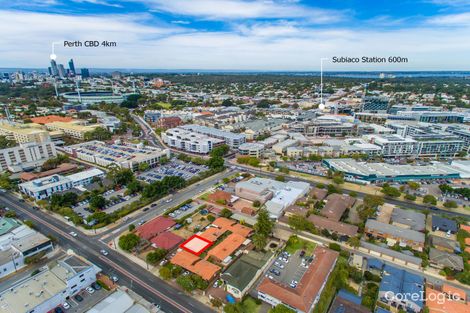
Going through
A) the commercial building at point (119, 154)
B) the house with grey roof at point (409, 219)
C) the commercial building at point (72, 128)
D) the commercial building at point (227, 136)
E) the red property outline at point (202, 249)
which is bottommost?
the red property outline at point (202, 249)

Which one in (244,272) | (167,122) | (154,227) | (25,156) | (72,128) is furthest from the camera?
(167,122)

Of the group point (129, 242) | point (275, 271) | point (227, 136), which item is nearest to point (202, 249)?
point (129, 242)

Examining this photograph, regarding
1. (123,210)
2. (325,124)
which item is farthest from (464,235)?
(325,124)

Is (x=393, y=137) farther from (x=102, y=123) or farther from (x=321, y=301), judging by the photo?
(x=102, y=123)

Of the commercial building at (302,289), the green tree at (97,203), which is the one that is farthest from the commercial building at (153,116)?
the commercial building at (302,289)

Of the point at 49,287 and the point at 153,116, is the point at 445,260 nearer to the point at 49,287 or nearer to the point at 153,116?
the point at 49,287

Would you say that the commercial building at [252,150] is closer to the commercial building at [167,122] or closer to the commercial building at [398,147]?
the commercial building at [398,147]
